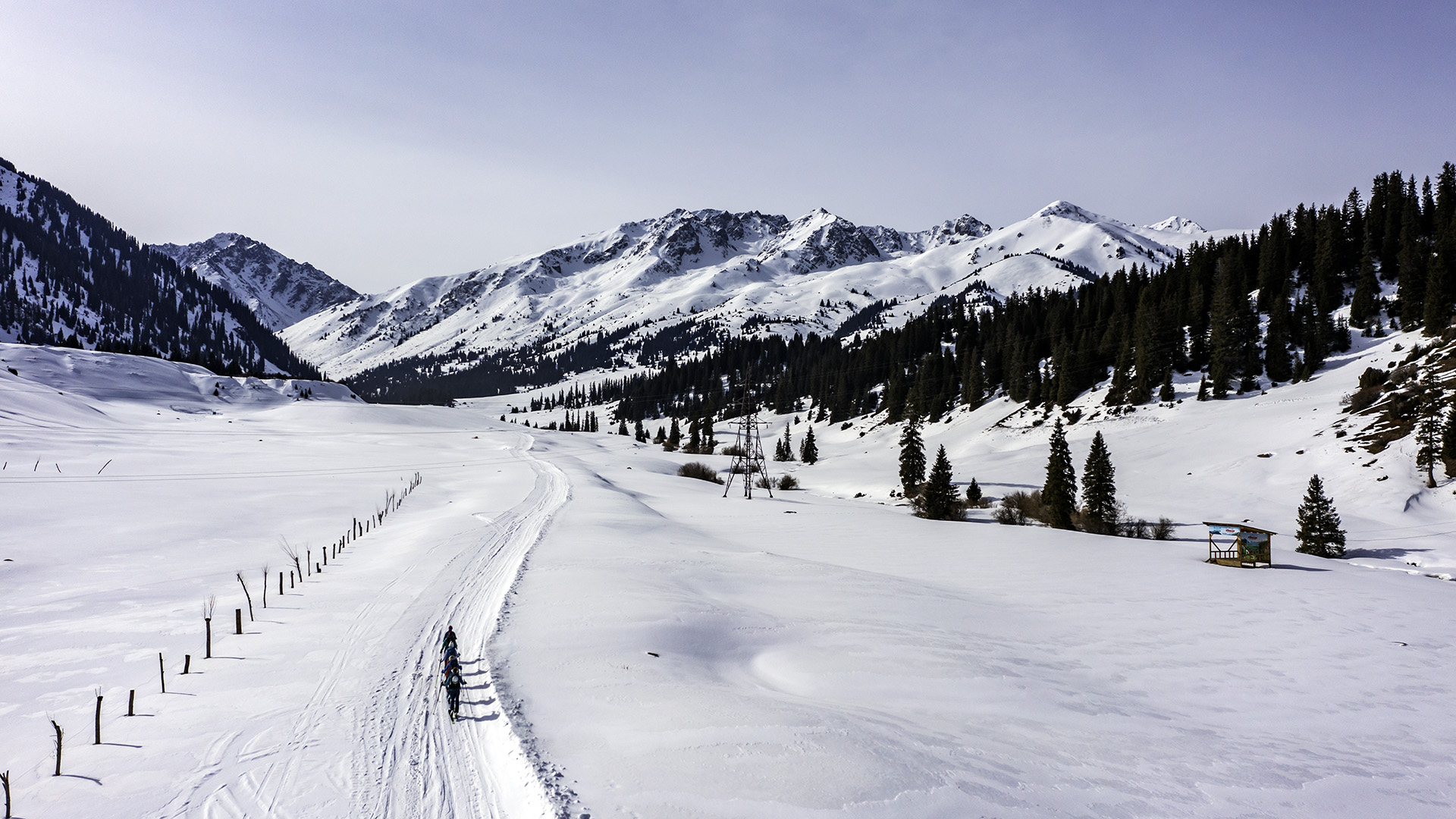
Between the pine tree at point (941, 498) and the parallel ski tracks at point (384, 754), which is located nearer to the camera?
the parallel ski tracks at point (384, 754)

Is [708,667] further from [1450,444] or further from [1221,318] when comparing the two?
[1221,318]

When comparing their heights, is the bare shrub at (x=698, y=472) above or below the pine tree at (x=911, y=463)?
below

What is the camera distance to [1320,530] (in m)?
35.4

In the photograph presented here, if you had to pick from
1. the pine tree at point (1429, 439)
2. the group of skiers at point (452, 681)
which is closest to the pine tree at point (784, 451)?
the pine tree at point (1429, 439)

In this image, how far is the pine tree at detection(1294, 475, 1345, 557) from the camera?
35.1 meters

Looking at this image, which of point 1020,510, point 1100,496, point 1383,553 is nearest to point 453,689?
point 1100,496

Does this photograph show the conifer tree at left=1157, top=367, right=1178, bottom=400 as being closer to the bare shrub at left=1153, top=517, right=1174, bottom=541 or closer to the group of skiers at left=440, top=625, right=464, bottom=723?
the bare shrub at left=1153, top=517, right=1174, bottom=541

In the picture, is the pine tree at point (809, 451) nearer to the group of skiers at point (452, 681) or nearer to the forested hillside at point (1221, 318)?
the forested hillside at point (1221, 318)

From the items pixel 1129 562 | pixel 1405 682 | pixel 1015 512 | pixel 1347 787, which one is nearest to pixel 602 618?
pixel 1347 787

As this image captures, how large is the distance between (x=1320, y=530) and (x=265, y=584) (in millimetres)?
51779

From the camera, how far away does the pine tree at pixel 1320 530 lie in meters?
35.1

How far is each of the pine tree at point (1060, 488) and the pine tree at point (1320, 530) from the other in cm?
1290

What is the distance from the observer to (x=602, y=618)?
639 inches

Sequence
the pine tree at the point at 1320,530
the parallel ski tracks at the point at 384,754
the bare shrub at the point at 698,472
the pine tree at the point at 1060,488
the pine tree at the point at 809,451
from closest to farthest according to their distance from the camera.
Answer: the parallel ski tracks at the point at 384,754, the pine tree at the point at 1320,530, the pine tree at the point at 1060,488, the bare shrub at the point at 698,472, the pine tree at the point at 809,451
